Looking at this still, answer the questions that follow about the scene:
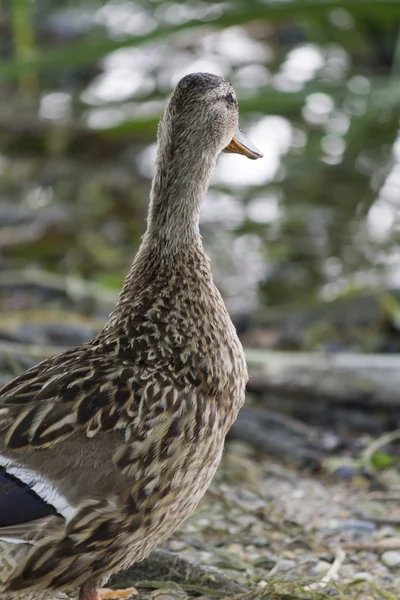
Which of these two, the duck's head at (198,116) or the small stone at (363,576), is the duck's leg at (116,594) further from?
the duck's head at (198,116)

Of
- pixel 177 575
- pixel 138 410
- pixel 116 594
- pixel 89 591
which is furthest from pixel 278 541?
pixel 138 410

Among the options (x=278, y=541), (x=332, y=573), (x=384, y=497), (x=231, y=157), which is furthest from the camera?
(x=231, y=157)

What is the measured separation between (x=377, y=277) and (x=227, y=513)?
Result: 2852 mm

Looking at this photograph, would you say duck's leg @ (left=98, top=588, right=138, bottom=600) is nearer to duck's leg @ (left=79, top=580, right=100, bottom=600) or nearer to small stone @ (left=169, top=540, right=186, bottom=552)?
duck's leg @ (left=79, top=580, right=100, bottom=600)

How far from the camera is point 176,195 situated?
3508 millimetres

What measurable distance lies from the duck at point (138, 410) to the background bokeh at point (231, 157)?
2.72m

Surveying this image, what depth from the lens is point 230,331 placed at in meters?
3.46

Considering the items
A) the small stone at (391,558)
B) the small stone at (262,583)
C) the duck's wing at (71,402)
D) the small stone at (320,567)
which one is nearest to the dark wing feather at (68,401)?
the duck's wing at (71,402)

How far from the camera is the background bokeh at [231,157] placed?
7.07m

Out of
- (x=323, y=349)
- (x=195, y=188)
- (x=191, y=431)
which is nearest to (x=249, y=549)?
(x=191, y=431)

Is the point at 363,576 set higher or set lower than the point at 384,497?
lower

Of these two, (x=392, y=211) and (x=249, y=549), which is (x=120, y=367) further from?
(x=392, y=211)

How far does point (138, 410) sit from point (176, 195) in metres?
0.80

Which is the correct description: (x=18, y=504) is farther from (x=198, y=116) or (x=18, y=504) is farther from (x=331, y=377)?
(x=331, y=377)
